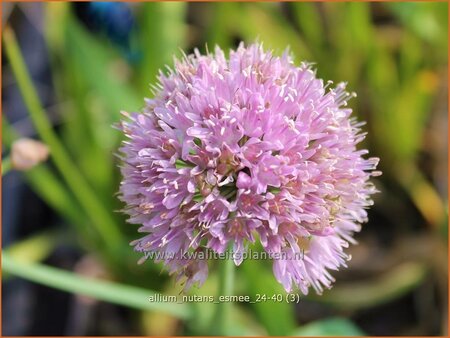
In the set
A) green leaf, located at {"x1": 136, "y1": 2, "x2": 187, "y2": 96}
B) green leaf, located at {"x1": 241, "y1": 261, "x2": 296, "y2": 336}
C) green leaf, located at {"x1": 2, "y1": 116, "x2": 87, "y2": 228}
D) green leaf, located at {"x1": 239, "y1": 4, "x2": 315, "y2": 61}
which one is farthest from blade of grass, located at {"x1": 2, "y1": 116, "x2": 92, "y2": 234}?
green leaf, located at {"x1": 239, "y1": 4, "x2": 315, "y2": 61}

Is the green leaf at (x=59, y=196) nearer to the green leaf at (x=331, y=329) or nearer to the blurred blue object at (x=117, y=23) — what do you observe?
the blurred blue object at (x=117, y=23)

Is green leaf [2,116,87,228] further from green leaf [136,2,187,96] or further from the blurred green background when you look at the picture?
green leaf [136,2,187,96]

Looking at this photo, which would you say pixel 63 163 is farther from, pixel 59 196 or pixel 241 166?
pixel 241 166

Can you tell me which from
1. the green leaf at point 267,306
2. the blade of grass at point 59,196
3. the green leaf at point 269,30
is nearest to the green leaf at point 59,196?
the blade of grass at point 59,196

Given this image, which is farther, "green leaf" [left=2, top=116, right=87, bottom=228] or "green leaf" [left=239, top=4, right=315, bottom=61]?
"green leaf" [left=239, top=4, right=315, bottom=61]

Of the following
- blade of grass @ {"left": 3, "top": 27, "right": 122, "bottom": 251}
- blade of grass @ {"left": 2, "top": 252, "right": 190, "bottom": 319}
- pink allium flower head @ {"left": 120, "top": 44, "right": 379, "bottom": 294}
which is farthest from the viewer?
blade of grass @ {"left": 3, "top": 27, "right": 122, "bottom": 251}

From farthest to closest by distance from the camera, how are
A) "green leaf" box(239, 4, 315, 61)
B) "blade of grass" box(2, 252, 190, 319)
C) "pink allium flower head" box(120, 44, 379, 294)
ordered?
"green leaf" box(239, 4, 315, 61)
"blade of grass" box(2, 252, 190, 319)
"pink allium flower head" box(120, 44, 379, 294)

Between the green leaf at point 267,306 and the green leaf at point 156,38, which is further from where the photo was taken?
the green leaf at point 156,38
